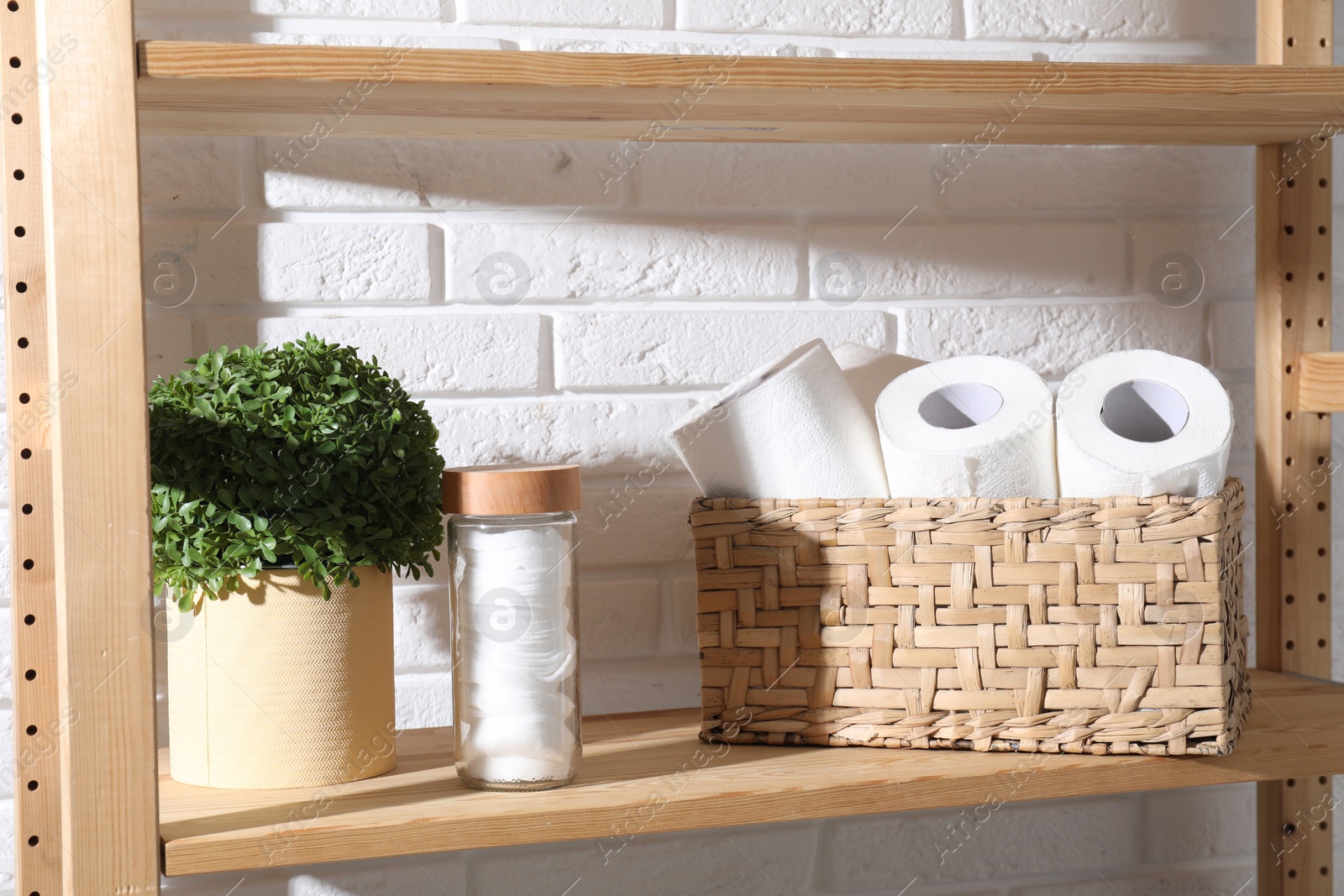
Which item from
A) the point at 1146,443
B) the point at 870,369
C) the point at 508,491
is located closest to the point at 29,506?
the point at 508,491

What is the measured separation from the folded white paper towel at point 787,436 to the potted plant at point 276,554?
18 centimetres

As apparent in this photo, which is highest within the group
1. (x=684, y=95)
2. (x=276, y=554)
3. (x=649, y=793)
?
(x=684, y=95)

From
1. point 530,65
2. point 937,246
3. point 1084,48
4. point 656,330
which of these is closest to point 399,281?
point 656,330

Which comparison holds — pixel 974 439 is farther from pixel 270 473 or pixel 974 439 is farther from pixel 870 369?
pixel 270 473

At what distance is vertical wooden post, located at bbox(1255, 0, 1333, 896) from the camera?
913 mm

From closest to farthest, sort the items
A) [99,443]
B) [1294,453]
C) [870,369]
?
1. [99,443]
2. [870,369]
3. [1294,453]

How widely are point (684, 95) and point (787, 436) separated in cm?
22

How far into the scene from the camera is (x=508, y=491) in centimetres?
63

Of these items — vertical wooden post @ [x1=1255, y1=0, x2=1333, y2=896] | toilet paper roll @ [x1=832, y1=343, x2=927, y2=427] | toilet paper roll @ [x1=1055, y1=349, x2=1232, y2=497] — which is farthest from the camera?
vertical wooden post @ [x1=1255, y1=0, x2=1333, y2=896]

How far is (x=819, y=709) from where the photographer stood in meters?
0.72

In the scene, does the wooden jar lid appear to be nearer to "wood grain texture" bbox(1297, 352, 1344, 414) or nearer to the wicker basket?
the wicker basket

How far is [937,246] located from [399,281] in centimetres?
43

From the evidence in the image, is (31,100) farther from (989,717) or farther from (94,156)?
(989,717)

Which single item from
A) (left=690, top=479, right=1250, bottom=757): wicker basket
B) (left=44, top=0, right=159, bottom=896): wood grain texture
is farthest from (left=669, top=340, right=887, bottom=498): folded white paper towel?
(left=44, top=0, right=159, bottom=896): wood grain texture
